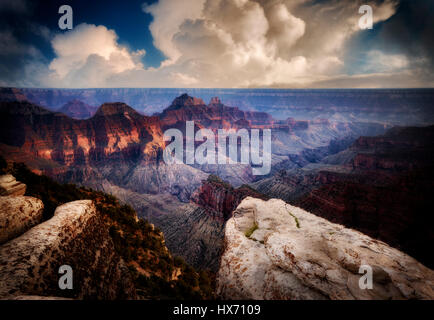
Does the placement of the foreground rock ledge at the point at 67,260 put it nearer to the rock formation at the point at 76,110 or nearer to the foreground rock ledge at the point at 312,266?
the foreground rock ledge at the point at 312,266

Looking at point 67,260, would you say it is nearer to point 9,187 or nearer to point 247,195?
point 9,187

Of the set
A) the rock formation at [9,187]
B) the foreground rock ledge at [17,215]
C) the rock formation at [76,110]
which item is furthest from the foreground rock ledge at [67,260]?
the rock formation at [76,110]

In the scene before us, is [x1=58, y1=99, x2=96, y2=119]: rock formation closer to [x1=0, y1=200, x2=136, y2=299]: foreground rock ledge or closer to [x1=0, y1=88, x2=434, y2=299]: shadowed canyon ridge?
[x1=0, y1=88, x2=434, y2=299]: shadowed canyon ridge

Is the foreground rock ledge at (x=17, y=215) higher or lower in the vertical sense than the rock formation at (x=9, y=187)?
lower

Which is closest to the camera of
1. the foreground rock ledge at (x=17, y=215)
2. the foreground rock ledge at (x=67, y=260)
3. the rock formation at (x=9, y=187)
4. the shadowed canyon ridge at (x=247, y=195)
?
the shadowed canyon ridge at (x=247, y=195)

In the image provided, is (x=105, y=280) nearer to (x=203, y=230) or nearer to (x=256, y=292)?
(x=256, y=292)

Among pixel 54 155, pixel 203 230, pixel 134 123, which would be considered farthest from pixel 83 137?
pixel 203 230
